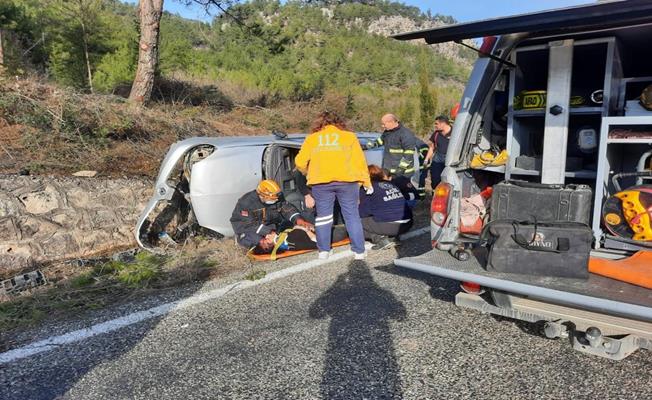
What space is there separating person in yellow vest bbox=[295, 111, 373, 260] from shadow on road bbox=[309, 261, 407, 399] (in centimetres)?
72

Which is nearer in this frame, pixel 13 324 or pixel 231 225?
pixel 13 324

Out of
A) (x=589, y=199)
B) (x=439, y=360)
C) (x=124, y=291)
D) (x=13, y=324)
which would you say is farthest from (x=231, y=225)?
(x=589, y=199)

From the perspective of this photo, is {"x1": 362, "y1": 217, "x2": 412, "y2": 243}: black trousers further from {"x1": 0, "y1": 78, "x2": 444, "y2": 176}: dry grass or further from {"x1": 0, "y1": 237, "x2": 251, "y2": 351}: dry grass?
{"x1": 0, "y1": 78, "x2": 444, "y2": 176}: dry grass

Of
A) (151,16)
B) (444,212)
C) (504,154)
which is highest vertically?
(151,16)

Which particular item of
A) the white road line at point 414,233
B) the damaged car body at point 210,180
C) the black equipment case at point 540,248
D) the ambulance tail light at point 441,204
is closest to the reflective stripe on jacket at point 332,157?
the damaged car body at point 210,180

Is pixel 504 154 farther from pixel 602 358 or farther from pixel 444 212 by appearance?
pixel 602 358

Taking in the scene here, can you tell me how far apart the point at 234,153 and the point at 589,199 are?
3827 mm

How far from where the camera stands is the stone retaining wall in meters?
5.57

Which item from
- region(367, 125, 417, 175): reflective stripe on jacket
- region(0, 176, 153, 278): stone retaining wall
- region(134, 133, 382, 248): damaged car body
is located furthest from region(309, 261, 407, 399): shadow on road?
region(0, 176, 153, 278): stone retaining wall

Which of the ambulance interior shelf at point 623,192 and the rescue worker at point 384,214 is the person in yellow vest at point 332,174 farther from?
the ambulance interior shelf at point 623,192

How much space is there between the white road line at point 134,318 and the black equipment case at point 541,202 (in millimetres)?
Result: 2211

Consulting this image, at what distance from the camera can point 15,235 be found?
18.3ft

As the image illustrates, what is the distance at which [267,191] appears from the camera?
18.3ft

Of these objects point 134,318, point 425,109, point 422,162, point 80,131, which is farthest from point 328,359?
point 425,109
